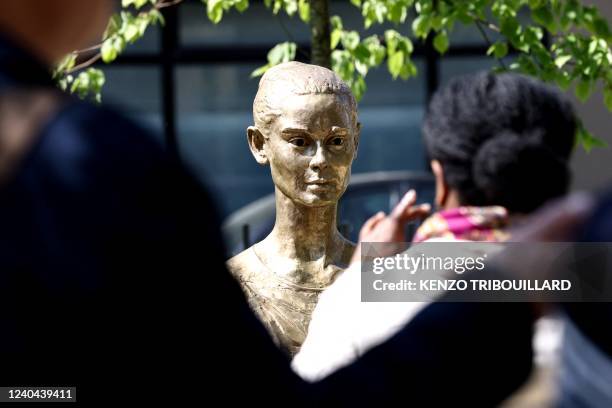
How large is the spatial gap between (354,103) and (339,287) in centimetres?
209

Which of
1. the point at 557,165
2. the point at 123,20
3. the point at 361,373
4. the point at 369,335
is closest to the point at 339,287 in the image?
the point at 369,335

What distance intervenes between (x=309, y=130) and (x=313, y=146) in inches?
Result: 2.5

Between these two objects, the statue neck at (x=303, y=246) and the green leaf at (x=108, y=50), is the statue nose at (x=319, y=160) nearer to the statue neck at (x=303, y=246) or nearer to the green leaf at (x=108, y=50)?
the statue neck at (x=303, y=246)

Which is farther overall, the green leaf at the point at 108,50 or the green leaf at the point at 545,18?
the green leaf at the point at 108,50

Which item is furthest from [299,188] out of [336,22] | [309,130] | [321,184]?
[336,22]

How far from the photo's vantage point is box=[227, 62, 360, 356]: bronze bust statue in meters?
4.12

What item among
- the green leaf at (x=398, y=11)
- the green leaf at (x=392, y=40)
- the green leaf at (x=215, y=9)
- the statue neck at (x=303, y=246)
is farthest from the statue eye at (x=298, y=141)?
the green leaf at (x=392, y=40)

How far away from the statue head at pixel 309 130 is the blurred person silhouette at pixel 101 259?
104 inches

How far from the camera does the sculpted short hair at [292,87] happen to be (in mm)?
4129

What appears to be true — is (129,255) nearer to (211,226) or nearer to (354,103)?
(211,226)

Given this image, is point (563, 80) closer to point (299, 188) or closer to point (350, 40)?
point (350, 40)

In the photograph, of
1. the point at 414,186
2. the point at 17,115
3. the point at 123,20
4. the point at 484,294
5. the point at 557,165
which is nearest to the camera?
the point at 17,115

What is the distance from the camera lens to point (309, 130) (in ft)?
13.5

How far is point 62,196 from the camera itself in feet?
4.37
